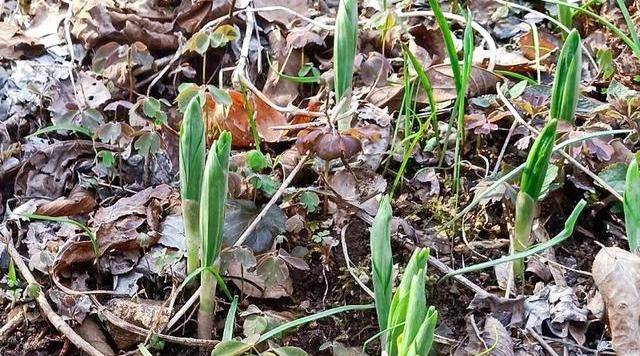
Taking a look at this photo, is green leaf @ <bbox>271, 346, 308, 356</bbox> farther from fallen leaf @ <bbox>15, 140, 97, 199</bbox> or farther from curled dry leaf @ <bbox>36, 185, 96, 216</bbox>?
fallen leaf @ <bbox>15, 140, 97, 199</bbox>

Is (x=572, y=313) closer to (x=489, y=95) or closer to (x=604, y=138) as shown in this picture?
(x=604, y=138)

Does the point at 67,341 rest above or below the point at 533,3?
below

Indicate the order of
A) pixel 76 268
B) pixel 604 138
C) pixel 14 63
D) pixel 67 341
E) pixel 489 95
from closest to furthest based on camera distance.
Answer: pixel 67 341, pixel 76 268, pixel 604 138, pixel 489 95, pixel 14 63

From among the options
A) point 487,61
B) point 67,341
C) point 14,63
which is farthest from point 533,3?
point 67,341

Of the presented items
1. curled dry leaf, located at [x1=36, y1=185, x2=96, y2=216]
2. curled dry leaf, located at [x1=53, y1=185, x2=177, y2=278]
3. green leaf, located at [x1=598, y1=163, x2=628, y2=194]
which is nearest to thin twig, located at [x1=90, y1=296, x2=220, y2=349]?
curled dry leaf, located at [x1=53, y1=185, x2=177, y2=278]

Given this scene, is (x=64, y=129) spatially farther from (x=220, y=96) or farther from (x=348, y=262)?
(x=348, y=262)

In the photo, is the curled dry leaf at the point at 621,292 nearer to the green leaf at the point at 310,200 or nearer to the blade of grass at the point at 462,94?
the blade of grass at the point at 462,94

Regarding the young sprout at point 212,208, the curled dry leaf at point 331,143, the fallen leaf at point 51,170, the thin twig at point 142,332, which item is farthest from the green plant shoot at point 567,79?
the fallen leaf at point 51,170
